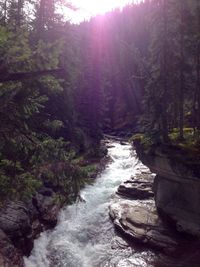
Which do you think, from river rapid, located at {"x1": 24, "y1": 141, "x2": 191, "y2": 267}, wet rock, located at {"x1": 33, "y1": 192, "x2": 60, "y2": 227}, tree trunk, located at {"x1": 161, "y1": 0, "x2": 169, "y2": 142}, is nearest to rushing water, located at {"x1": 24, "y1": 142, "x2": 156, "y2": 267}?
river rapid, located at {"x1": 24, "y1": 141, "x2": 191, "y2": 267}

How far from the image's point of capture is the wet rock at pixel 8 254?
13.0 metres

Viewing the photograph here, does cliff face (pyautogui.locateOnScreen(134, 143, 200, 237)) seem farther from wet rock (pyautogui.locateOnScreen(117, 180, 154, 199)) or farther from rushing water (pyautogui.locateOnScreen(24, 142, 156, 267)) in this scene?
rushing water (pyautogui.locateOnScreen(24, 142, 156, 267))

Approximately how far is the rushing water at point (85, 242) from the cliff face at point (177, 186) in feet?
11.3

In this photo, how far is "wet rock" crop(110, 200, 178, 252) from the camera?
18109 mm

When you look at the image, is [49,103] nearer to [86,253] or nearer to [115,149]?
[86,253]

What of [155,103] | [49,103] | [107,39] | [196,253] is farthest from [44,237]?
[107,39]

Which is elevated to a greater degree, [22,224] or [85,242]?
[22,224]

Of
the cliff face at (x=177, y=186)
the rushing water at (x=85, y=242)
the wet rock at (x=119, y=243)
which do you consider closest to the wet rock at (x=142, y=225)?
the wet rock at (x=119, y=243)

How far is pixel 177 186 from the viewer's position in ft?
68.6

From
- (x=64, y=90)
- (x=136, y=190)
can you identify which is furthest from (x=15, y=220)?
(x=64, y=90)

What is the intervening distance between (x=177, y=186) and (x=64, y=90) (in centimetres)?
1534

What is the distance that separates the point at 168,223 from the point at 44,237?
7.49 m

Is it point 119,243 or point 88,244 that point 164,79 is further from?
point 88,244

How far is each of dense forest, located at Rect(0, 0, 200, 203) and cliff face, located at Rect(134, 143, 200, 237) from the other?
1593 millimetres
